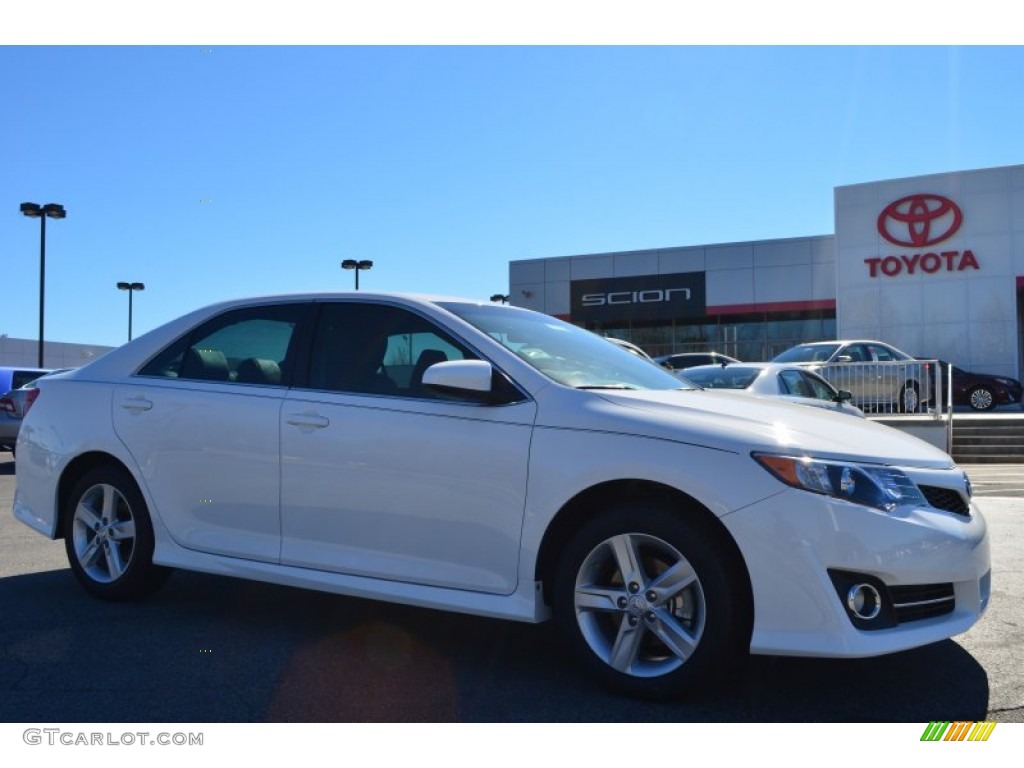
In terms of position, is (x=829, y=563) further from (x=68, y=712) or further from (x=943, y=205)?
(x=943, y=205)

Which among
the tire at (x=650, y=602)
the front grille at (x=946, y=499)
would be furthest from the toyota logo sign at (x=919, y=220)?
the tire at (x=650, y=602)

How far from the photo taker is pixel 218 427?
4.46m

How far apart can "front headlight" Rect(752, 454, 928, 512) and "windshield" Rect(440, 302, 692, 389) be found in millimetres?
920

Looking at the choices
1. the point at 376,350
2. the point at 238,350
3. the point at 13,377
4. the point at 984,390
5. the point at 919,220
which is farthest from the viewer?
the point at 919,220

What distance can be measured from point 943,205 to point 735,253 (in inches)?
337

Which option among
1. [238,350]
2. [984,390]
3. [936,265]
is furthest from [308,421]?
[936,265]

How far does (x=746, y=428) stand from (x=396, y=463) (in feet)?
4.73

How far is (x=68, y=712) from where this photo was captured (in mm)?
3281

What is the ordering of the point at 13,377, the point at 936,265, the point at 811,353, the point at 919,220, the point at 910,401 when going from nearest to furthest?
1. the point at 13,377
2. the point at 910,401
3. the point at 811,353
4. the point at 936,265
5. the point at 919,220

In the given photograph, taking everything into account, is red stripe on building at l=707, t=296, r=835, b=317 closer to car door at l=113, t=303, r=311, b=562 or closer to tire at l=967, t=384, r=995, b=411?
tire at l=967, t=384, r=995, b=411

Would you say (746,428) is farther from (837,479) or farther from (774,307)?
(774,307)

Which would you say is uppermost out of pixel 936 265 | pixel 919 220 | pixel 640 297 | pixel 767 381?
pixel 919 220

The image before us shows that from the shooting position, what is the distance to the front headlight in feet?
10.4

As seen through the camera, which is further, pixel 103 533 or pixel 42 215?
pixel 42 215
